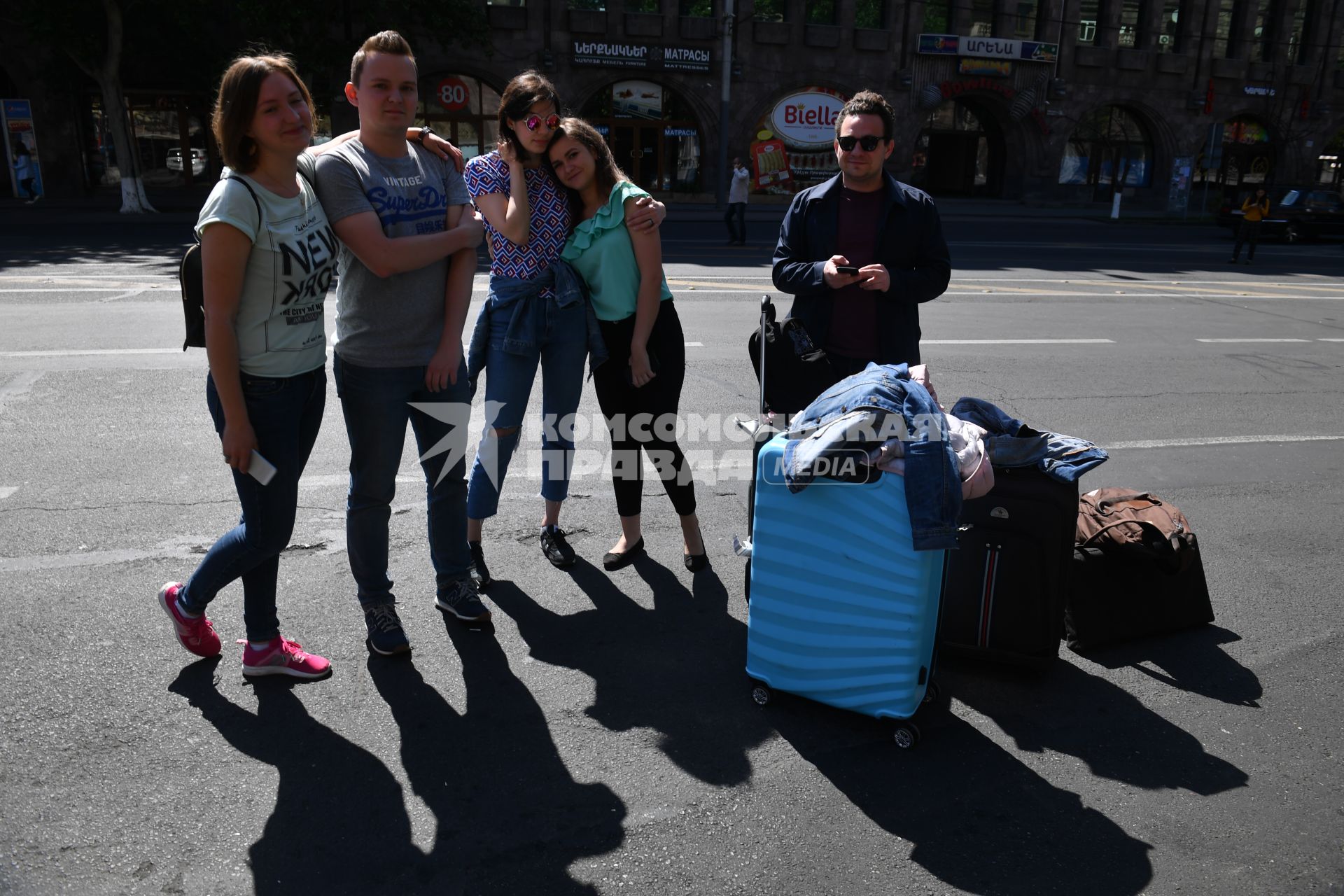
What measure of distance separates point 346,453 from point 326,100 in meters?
21.8

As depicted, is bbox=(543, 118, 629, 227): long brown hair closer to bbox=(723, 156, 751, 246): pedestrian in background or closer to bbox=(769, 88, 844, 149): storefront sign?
bbox=(723, 156, 751, 246): pedestrian in background

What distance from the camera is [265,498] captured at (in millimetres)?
3043

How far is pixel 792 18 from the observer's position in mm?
30719

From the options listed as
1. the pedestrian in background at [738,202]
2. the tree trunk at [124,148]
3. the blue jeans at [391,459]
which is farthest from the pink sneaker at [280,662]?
the tree trunk at [124,148]

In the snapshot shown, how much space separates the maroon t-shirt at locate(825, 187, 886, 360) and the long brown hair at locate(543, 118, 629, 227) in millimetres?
917

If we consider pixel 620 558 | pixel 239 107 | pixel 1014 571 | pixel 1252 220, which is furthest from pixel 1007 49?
pixel 239 107

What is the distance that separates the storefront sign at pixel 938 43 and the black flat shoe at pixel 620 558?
32293 mm

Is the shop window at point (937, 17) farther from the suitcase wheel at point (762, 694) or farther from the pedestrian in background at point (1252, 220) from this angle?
the suitcase wheel at point (762, 694)

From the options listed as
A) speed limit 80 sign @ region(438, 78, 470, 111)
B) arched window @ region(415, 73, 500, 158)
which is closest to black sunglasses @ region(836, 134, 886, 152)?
arched window @ region(415, 73, 500, 158)

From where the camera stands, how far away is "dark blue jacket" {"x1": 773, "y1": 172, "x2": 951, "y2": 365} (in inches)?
148

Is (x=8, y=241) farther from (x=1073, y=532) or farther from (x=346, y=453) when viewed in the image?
(x=1073, y=532)

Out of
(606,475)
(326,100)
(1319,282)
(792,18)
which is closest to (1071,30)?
(792,18)

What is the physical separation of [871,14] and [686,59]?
698 centimetres

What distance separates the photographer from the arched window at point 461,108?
1155 inches
